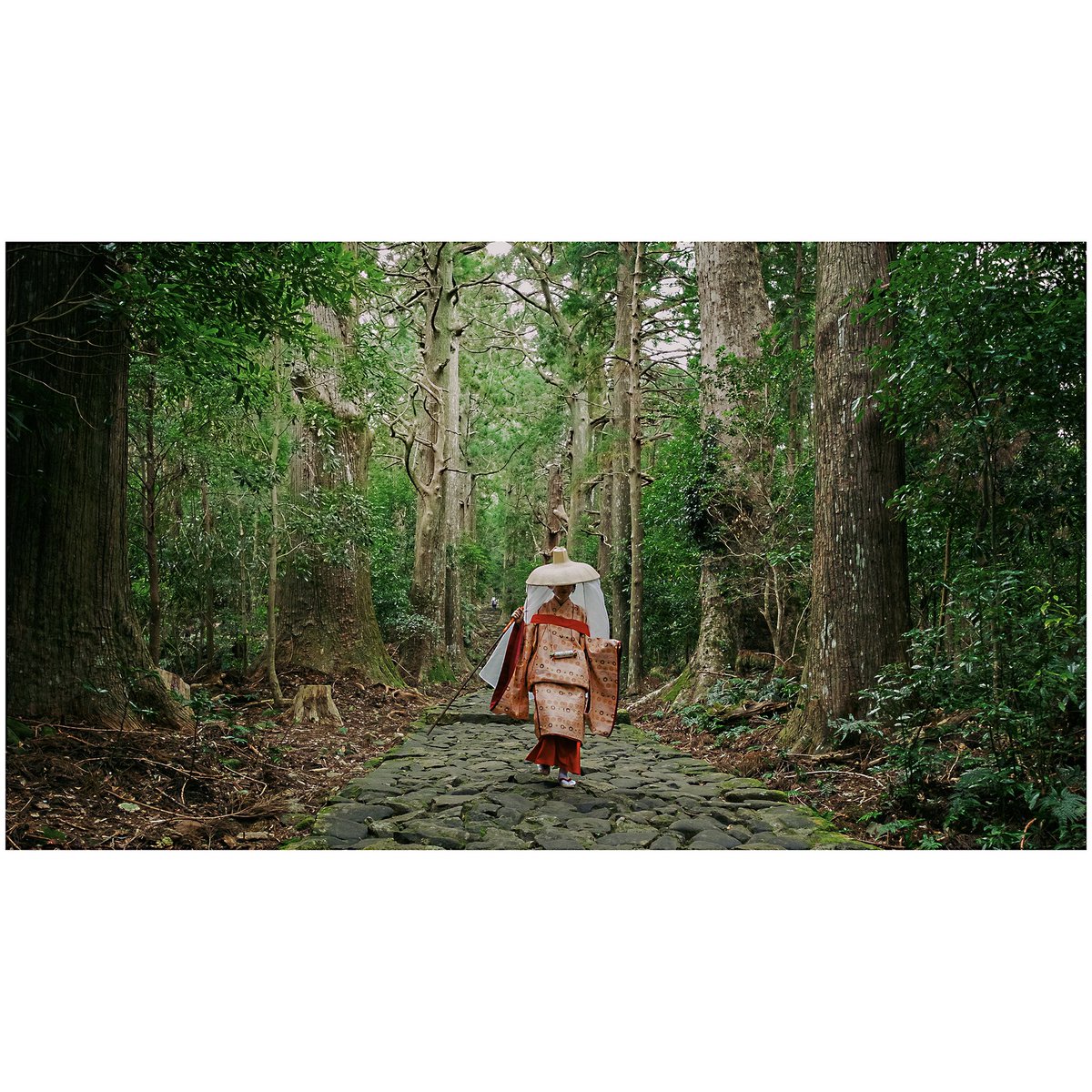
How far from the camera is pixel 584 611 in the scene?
203 inches

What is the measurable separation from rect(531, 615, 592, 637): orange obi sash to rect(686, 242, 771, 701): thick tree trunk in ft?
8.99

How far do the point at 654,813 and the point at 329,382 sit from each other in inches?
247

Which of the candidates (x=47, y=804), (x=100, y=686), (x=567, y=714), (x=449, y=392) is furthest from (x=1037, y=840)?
(x=449, y=392)

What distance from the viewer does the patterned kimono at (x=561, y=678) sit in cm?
495

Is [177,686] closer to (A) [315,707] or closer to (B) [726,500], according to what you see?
(A) [315,707]

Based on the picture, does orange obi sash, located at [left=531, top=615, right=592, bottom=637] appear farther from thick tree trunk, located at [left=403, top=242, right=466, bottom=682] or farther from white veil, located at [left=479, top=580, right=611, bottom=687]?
thick tree trunk, located at [left=403, top=242, right=466, bottom=682]

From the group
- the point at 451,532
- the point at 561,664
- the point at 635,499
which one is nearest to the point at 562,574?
the point at 561,664

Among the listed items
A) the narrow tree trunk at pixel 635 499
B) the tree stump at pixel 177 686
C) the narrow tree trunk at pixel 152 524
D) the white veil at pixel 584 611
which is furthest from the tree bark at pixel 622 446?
the tree stump at pixel 177 686

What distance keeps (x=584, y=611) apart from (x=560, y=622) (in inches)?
7.6

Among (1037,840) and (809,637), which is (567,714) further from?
(1037,840)

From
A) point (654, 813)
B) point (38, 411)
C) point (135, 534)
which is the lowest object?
point (654, 813)

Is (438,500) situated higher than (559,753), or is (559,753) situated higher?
(438,500)

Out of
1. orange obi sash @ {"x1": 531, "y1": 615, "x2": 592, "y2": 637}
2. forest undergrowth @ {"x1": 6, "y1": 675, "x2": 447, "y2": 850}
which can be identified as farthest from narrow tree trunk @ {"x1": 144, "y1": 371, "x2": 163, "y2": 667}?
orange obi sash @ {"x1": 531, "y1": 615, "x2": 592, "y2": 637}

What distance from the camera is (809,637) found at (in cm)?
503
